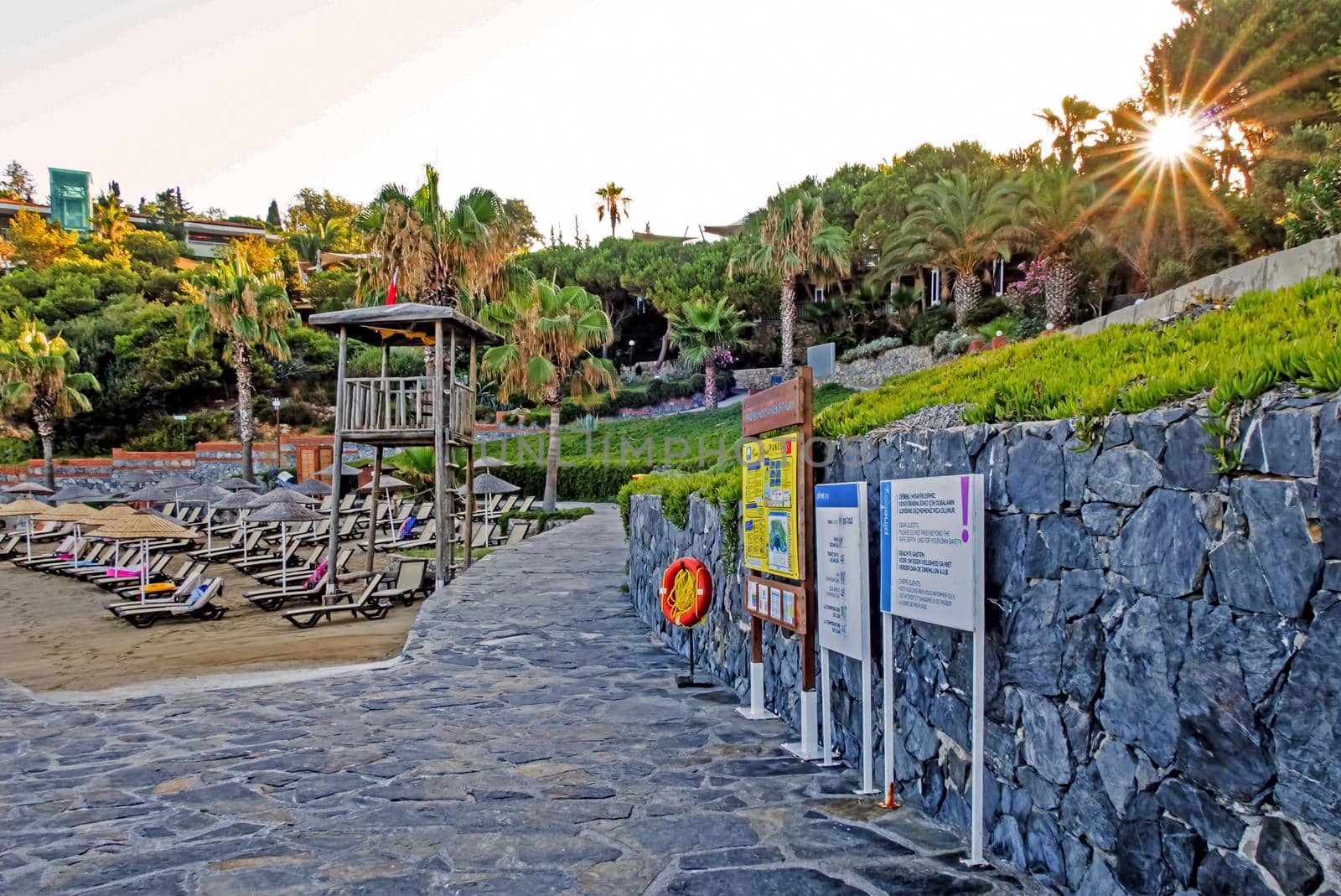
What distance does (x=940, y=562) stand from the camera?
3.61 meters

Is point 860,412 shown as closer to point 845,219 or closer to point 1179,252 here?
point 1179,252

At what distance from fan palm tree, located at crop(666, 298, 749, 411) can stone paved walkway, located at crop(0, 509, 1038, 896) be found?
3141 cm

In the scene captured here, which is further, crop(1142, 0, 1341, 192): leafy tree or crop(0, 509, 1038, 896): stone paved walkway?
crop(1142, 0, 1341, 192): leafy tree

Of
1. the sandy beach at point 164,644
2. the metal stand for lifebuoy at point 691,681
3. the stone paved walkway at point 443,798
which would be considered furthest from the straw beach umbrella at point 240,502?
the metal stand for lifebuoy at point 691,681

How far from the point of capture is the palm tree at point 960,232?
28.2m

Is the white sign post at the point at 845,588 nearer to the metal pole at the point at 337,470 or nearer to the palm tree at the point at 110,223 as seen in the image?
the metal pole at the point at 337,470

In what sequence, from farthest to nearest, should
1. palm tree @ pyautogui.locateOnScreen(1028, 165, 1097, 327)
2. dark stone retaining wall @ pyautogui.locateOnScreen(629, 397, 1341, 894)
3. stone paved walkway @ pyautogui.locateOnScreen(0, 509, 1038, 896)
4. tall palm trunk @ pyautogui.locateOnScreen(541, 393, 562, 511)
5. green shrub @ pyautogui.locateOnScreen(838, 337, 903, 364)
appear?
green shrub @ pyautogui.locateOnScreen(838, 337, 903, 364), palm tree @ pyautogui.locateOnScreen(1028, 165, 1097, 327), tall palm trunk @ pyautogui.locateOnScreen(541, 393, 562, 511), stone paved walkway @ pyautogui.locateOnScreen(0, 509, 1038, 896), dark stone retaining wall @ pyautogui.locateOnScreen(629, 397, 1341, 894)

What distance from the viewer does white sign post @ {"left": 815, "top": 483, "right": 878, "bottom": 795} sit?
4.37m

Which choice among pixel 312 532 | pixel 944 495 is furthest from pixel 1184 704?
pixel 312 532

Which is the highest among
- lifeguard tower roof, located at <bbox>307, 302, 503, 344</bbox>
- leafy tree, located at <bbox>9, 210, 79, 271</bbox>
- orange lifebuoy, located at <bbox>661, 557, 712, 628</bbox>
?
leafy tree, located at <bbox>9, 210, 79, 271</bbox>

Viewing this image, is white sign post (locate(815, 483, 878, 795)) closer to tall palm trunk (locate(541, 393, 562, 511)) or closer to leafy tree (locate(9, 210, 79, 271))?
tall palm trunk (locate(541, 393, 562, 511))

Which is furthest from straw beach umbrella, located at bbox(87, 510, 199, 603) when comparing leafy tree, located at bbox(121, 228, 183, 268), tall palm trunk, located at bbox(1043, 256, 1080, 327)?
leafy tree, located at bbox(121, 228, 183, 268)

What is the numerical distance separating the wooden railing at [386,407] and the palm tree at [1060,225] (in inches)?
728

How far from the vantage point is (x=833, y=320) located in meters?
41.0
